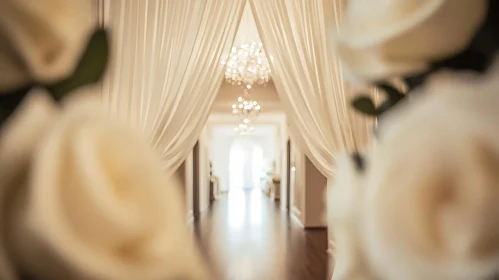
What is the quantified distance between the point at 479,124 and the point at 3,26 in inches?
11.3

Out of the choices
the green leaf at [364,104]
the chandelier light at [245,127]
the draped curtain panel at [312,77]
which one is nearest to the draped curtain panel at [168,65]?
the draped curtain panel at [312,77]

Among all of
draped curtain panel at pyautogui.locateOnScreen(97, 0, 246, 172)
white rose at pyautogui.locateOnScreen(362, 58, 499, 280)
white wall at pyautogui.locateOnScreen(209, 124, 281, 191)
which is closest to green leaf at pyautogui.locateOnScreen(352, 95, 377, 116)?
white rose at pyautogui.locateOnScreen(362, 58, 499, 280)

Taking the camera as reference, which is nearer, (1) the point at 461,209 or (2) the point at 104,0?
(1) the point at 461,209

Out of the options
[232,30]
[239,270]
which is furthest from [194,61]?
[239,270]

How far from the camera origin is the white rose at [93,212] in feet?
0.84

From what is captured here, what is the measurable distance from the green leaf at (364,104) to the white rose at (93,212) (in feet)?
0.65

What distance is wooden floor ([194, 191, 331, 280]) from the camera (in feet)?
17.2

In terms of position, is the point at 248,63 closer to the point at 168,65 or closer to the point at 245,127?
the point at 168,65

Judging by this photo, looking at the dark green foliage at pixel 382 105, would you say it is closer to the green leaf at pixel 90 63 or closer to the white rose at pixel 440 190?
the white rose at pixel 440 190

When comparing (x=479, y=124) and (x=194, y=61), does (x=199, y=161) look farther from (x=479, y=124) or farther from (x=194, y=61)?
(x=479, y=124)

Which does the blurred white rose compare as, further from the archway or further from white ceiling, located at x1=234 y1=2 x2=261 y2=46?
the archway

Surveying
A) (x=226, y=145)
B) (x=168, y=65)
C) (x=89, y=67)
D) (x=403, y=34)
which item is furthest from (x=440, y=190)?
(x=226, y=145)

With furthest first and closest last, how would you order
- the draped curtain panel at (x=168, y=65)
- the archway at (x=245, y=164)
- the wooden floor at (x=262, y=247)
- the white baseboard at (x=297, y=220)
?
the archway at (x=245, y=164), the white baseboard at (x=297, y=220), the wooden floor at (x=262, y=247), the draped curtain panel at (x=168, y=65)

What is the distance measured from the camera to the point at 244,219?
10.2m
